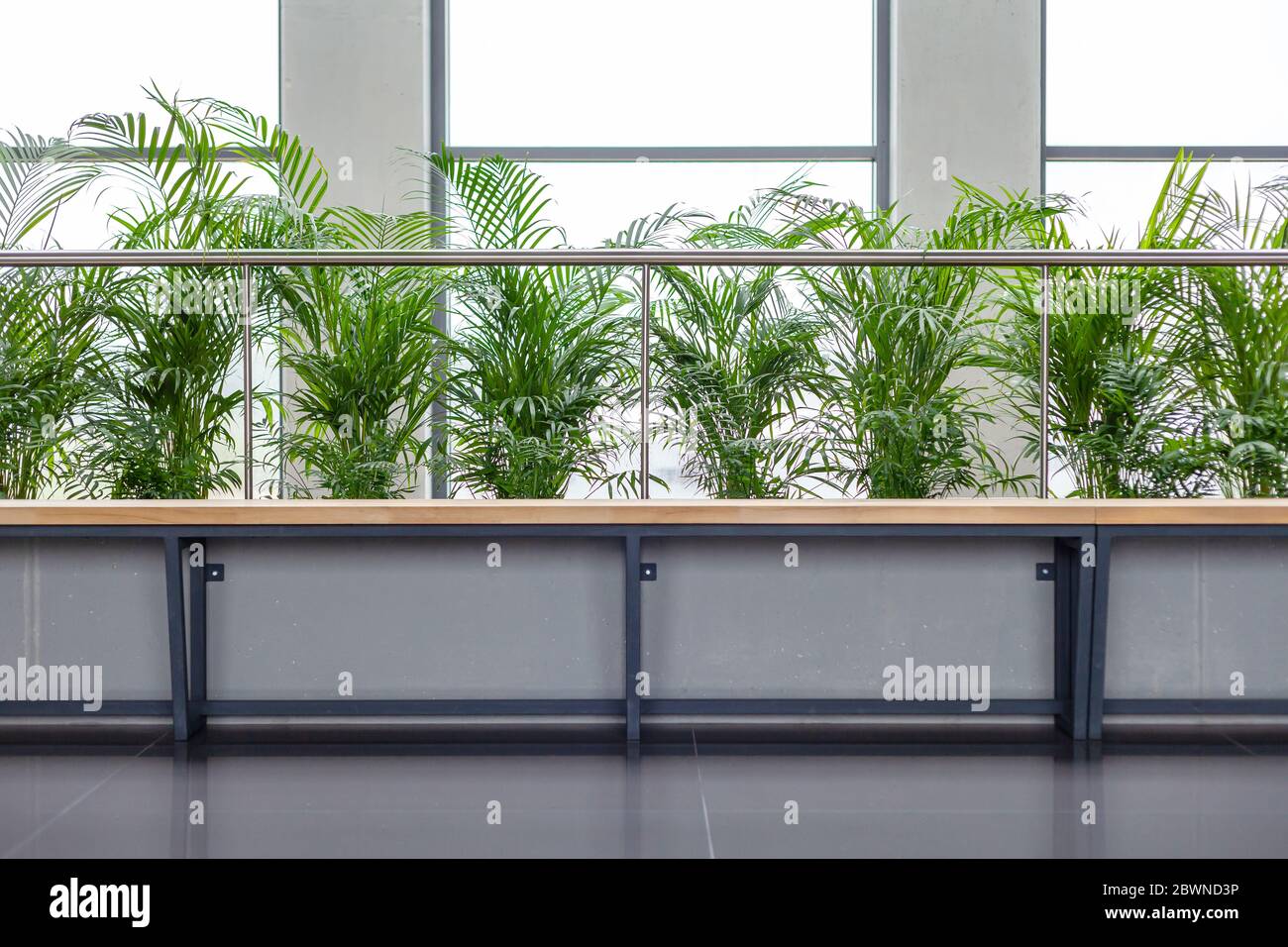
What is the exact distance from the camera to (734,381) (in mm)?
2541

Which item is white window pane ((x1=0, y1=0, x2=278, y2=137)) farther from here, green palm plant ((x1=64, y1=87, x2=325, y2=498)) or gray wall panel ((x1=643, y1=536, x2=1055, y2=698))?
gray wall panel ((x1=643, y1=536, x2=1055, y2=698))

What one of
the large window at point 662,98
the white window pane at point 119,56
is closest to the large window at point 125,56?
the white window pane at point 119,56

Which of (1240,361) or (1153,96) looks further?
(1153,96)

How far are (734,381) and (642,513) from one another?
49cm

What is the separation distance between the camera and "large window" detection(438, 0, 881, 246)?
4508 mm

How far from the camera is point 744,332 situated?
8.43 feet

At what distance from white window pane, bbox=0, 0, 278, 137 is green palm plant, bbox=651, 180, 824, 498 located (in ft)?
9.41

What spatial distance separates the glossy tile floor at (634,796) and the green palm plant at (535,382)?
656 mm

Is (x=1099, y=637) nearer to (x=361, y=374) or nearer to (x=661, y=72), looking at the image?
(x=361, y=374)

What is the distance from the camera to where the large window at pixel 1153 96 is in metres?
4.51

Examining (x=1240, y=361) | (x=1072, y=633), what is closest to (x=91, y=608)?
(x=1072, y=633)
